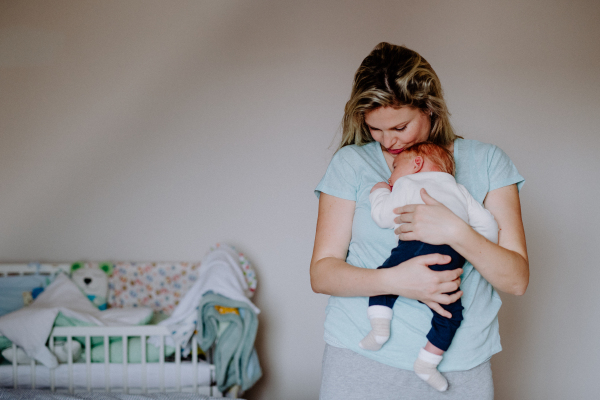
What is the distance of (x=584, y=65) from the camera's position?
2326 mm

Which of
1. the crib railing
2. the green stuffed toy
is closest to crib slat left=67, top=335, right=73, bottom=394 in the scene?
the crib railing

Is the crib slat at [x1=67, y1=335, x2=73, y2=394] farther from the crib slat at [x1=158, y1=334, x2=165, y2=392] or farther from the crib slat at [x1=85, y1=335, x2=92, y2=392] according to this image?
the crib slat at [x1=158, y1=334, x2=165, y2=392]

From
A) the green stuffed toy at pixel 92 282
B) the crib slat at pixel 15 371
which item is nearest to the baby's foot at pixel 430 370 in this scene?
the crib slat at pixel 15 371

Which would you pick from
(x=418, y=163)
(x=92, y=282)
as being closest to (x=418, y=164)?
(x=418, y=163)

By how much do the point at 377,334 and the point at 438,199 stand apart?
1.01ft

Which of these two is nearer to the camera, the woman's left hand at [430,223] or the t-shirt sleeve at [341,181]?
the woman's left hand at [430,223]

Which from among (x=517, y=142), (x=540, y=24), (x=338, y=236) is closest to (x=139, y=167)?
(x=338, y=236)

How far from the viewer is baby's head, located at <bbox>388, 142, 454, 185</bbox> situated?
1034mm

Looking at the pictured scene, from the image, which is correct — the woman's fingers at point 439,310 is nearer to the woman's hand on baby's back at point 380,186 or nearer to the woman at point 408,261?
the woman at point 408,261

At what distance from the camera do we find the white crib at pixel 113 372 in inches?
76.5

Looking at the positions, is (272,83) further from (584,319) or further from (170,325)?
(584,319)

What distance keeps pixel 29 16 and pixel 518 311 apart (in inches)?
118

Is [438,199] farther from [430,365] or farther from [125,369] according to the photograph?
[125,369]

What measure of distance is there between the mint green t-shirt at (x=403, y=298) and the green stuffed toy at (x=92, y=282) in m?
1.79
